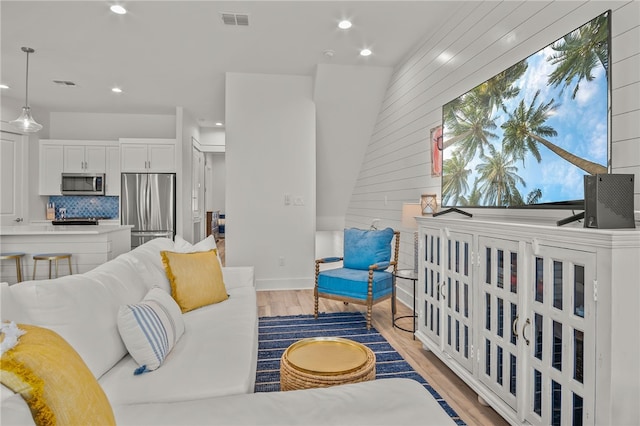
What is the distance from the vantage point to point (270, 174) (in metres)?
5.01

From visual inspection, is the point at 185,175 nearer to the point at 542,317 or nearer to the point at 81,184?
the point at 81,184

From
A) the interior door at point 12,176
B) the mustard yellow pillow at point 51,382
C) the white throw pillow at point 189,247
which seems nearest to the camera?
the mustard yellow pillow at point 51,382

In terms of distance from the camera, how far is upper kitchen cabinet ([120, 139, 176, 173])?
649 cm

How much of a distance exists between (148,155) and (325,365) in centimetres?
601

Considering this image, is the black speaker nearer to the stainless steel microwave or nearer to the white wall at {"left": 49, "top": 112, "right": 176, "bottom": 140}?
the white wall at {"left": 49, "top": 112, "right": 176, "bottom": 140}

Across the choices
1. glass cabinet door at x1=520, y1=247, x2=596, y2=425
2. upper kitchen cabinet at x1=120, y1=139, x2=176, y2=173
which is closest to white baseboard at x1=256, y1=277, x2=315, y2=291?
upper kitchen cabinet at x1=120, y1=139, x2=176, y2=173

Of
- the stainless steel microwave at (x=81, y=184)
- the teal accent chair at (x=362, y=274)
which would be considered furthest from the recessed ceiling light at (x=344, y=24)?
the stainless steel microwave at (x=81, y=184)

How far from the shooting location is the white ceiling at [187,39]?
3.25 meters

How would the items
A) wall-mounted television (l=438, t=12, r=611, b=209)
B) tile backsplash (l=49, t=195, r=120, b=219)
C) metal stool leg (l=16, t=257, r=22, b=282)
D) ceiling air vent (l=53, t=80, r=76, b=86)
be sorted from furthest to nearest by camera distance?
tile backsplash (l=49, t=195, r=120, b=219) < ceiling air vent (l=53, t=80, r=76, b=86) < metal stool leg (l=16, t=257, r=22, b=282) < wall-mounted television (l=438, t=12, r=611, b=209)

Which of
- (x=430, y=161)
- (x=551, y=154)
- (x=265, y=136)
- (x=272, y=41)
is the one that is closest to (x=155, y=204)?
(x=265, y=136)

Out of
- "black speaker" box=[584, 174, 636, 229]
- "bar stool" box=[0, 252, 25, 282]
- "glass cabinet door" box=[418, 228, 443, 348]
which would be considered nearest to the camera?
"black speaker" box=[584, 174, 636, 229]

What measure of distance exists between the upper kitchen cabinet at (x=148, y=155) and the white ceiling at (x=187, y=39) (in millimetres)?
1109

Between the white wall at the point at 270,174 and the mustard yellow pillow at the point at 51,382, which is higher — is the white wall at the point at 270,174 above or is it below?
above

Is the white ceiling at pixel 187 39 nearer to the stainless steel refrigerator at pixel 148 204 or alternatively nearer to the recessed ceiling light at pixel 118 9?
the recessed ceiling light at pixel 118 9
